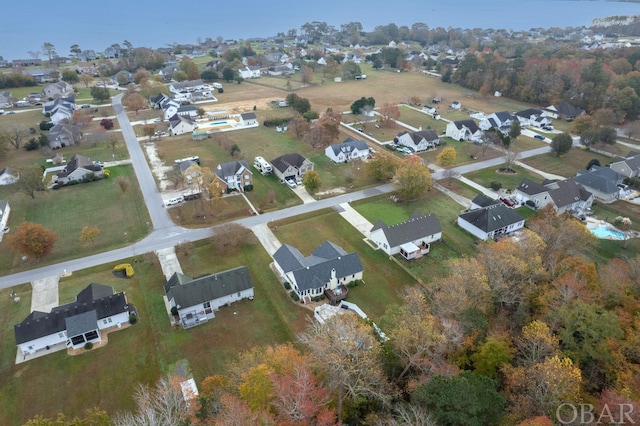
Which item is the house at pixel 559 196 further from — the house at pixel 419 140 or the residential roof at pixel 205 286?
the residential roof at pixel 205 286

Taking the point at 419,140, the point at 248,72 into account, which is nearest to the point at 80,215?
the point at 419,140

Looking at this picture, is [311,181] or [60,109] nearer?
[311,181]

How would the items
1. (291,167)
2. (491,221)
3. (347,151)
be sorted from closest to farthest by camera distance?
(491,221), (291,167), (347,151)

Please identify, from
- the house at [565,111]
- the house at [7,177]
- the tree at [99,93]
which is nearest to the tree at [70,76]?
the tree at [99,93]

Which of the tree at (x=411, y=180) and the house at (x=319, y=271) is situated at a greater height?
the tree at (x=411, y=180)

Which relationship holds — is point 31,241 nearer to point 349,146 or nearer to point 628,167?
point 349,146

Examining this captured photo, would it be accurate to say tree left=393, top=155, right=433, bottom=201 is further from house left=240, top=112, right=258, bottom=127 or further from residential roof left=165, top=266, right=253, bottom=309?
house left=240, top=112, right=258, bottom=127

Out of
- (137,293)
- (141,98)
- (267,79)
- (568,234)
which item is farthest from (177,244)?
(267,79)
